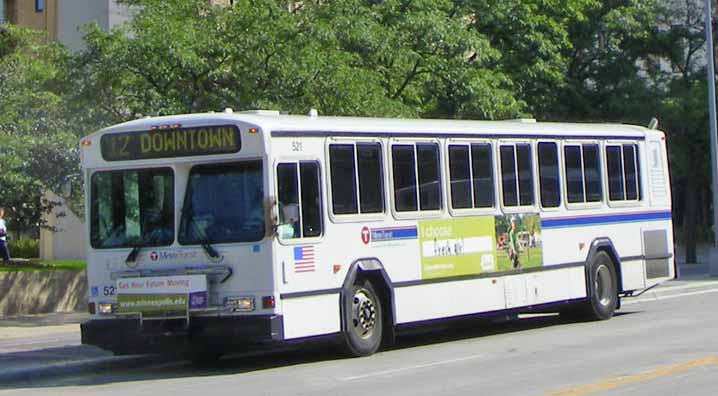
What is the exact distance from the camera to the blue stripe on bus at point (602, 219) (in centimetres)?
2056

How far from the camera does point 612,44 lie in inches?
1471

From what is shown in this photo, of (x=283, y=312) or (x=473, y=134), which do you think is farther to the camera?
(x=473, y=134)

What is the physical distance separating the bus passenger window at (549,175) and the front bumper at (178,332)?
251 inches

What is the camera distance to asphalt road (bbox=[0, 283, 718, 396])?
43.3 ft

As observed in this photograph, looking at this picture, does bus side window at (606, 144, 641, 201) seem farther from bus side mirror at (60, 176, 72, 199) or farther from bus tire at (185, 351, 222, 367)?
bus side mirror at (60, 176, 72, 199)

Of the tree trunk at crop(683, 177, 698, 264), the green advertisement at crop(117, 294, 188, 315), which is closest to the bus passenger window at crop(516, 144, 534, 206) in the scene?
the green advertisement at crop(117, 294, 188, 315)

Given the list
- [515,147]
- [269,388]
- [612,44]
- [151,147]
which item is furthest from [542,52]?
[269,388]

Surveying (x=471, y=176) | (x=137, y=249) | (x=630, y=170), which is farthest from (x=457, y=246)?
(x=630, y=170)

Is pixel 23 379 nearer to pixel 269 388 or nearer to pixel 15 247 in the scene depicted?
pixel 269 388

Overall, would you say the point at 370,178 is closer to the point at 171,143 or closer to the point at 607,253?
the point at 171,143

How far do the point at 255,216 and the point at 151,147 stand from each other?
176cm

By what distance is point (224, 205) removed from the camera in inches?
627

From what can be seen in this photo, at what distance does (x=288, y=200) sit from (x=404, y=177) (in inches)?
95.2

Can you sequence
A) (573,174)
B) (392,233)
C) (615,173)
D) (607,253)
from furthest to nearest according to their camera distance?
(615,173), (607,253), (573,174), (392,233)
